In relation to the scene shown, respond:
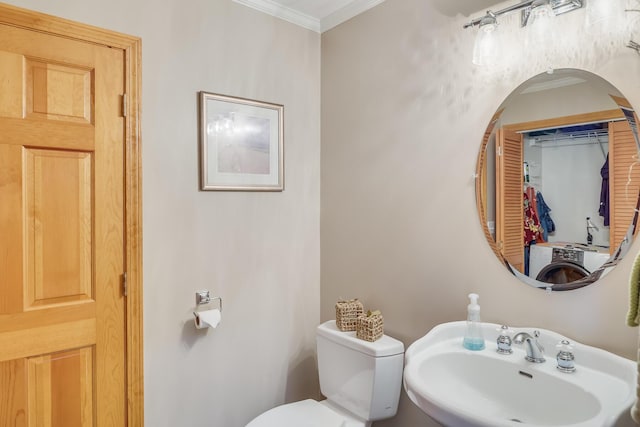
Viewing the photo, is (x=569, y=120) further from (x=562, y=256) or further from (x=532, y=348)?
(x=532, y=348)

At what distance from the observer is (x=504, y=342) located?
1.43 metres

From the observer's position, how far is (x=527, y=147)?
4.91ft

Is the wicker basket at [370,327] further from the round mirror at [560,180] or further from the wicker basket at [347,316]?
the round mirror at [560,180]

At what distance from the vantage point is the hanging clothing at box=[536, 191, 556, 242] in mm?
1438

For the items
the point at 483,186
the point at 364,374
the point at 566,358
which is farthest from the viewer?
the point at 364,374

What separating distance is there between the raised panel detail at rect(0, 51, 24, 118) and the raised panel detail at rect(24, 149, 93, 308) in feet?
0.50

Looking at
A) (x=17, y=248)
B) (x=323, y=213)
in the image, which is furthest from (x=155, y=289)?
(x=323, y=213)

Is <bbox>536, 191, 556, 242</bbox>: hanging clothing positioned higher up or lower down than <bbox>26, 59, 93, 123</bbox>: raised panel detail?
lower down

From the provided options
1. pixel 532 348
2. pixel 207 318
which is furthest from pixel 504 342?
pixel 207 318

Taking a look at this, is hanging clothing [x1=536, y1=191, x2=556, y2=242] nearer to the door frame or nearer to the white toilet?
the white toilet

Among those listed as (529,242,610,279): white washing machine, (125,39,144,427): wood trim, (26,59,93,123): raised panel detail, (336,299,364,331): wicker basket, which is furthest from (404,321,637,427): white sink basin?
(26,59,93,123): raised panel detail

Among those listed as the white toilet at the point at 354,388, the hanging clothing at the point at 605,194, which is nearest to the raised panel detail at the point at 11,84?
the white toilet at the point at 354,388

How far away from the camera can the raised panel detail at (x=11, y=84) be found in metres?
1.45

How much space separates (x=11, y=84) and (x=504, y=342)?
200 centimetres
